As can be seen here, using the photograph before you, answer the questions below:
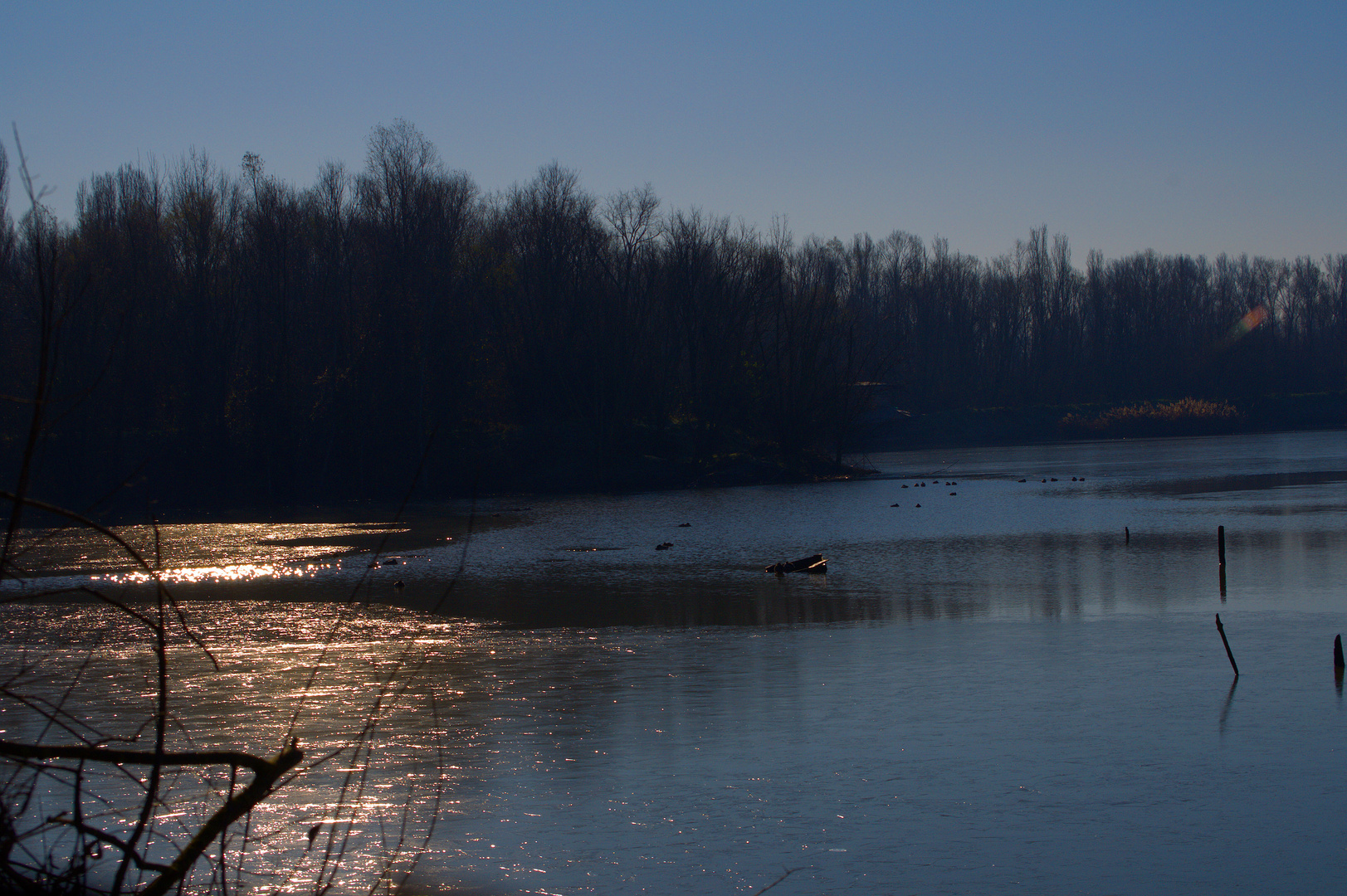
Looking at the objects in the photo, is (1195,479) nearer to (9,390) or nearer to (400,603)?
(400,603)

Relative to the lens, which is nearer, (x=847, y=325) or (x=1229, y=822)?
(x=1229, y=822)

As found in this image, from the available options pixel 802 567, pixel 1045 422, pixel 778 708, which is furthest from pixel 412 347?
pixel 1045 422

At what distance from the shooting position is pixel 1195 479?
4425cm

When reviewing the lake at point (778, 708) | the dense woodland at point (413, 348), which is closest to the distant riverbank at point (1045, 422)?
the dense woodland at point (413, 348)

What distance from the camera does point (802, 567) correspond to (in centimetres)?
2325

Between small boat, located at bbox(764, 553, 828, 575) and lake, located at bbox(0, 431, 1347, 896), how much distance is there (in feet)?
1.42

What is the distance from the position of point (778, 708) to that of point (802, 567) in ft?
37.3

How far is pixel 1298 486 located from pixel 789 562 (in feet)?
78.7

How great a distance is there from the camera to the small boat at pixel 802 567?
2308 cm

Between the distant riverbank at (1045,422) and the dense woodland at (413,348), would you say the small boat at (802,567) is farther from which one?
the distant riverbank at (1045,422)

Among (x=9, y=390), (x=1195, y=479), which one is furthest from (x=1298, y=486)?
(x=9, y=390)

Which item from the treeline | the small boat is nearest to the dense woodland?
the treeline

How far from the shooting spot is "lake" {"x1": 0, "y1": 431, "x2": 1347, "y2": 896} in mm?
7910

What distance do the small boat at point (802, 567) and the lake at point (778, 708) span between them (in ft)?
1.42
